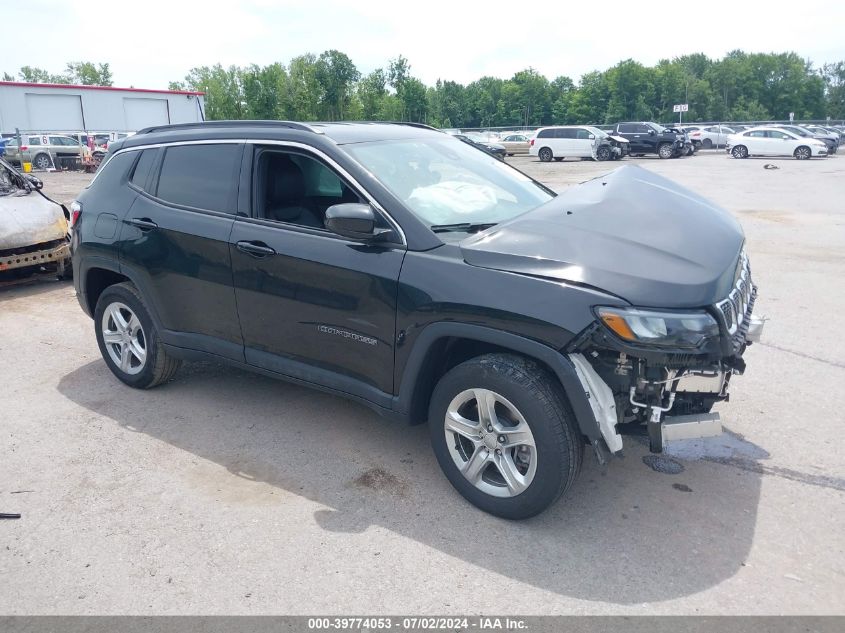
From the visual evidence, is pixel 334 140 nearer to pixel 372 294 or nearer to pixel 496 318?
pixel 372 294

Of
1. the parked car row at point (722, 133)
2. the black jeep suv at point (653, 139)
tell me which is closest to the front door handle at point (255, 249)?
the black jeep suv at point (653, 139)

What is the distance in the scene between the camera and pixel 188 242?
458 centimetres

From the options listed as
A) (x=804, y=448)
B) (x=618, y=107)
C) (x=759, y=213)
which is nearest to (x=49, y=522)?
(x=804, y=448)

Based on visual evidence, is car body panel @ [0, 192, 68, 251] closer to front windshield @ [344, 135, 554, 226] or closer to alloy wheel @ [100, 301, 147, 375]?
alloy wheel @ [100, 301, 147, 375]

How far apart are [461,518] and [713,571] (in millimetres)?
1157

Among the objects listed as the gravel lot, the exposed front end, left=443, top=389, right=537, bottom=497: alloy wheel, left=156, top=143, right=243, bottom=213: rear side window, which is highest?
left=156, top=143, right=243, bottom=213: rear side window

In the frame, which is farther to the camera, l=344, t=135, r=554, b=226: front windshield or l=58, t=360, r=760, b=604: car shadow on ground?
l=344, t=135, r=554, b=226: front windshield

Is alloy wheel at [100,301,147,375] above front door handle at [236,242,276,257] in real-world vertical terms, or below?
below

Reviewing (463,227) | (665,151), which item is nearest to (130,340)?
(463,227)

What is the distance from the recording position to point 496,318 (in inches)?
130

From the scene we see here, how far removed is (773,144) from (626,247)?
120 feet

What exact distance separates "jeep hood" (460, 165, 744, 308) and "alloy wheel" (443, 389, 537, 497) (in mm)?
668

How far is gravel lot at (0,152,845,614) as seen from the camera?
2.99m

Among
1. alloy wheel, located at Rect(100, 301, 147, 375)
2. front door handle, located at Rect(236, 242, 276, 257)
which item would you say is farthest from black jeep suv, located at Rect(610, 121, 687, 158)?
front door handle, located at Rect(236, 242, 276, 257)
